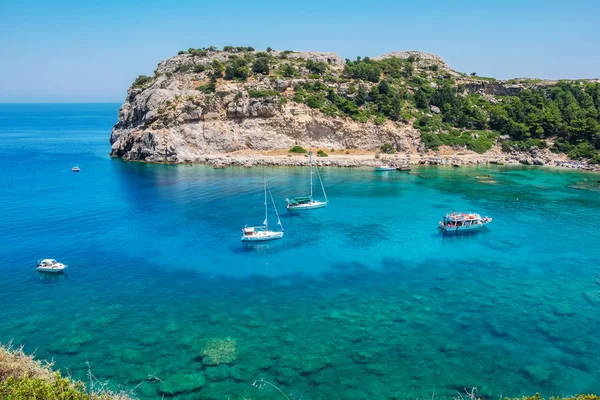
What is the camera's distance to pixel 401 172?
7631cm

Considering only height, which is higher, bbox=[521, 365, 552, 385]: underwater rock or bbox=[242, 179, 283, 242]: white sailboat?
bbox=[242, 179, 283, 242]: white sailboat

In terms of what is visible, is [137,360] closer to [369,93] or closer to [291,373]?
[291,373]

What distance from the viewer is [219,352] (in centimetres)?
2406

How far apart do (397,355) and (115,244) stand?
29.5m

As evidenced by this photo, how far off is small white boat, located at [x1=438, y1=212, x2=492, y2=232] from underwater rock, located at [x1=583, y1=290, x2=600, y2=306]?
15.3m

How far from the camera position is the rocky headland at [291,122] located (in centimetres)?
8331

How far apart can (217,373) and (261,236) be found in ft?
67.2

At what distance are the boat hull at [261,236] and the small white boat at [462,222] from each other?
18136mm

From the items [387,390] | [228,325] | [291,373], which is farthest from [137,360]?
[387,390]

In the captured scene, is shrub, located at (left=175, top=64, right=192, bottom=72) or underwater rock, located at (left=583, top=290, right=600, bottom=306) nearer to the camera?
underwater rock, located at (left=583, top=290, right=600, bottom=306)

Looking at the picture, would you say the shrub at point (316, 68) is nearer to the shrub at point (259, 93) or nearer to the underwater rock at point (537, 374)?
the shrub at point (259, 93)

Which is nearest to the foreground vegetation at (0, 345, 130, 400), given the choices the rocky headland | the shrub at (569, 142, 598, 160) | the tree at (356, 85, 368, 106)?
the rocky headland

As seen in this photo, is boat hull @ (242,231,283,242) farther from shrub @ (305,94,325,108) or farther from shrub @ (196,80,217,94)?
shrub @ (196,80,217,94)

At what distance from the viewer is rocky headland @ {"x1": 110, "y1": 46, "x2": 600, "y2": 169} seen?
273 feet
